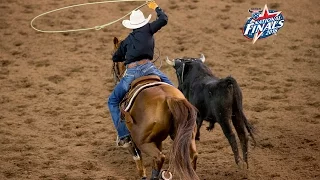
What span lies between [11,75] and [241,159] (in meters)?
5.40

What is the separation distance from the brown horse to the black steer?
873 millimetres

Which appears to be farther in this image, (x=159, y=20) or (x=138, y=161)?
(x=138, y=161)

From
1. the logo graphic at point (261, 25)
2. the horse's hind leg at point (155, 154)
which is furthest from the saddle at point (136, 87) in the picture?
the logo graphic at point (261, 25)

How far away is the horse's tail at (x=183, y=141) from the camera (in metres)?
6.95

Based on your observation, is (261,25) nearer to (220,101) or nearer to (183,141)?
(220,101)

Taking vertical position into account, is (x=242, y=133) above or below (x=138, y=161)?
above

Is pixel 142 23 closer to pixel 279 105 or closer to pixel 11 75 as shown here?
pixel 279 105

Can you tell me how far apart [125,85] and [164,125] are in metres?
1.03

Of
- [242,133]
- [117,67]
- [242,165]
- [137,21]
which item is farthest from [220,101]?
[117,67]

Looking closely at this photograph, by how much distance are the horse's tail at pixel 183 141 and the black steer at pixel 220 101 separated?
1.11m

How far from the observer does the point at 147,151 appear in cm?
725

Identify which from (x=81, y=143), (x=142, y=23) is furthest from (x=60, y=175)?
(x=142, y=23)

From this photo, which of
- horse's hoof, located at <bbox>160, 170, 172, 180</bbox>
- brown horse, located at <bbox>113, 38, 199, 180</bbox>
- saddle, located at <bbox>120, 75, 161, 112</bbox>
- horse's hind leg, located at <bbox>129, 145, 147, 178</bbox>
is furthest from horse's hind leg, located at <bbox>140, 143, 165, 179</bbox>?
horse's hind leg, located at <bbox>129, 145, 147, 178</bbox>

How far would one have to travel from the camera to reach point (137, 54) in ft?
26.0
